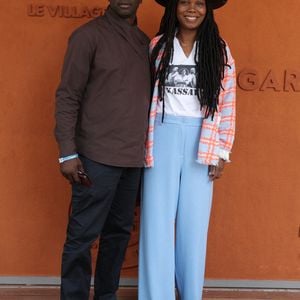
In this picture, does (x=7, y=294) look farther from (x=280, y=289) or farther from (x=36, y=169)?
(x=280, y=289)

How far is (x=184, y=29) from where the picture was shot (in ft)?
8.65

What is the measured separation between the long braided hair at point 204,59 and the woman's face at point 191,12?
0.20 ft

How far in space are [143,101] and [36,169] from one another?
39.2 inches

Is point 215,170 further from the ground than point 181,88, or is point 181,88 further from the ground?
point 181,88

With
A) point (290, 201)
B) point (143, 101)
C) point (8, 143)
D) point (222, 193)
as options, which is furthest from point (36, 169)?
point (290, 201)

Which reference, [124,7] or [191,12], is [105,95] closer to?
[124,7]

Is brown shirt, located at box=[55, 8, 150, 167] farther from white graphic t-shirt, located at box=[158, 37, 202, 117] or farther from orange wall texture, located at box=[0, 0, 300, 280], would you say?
orange wall texture, located at box=[0, 0, 300, 280]

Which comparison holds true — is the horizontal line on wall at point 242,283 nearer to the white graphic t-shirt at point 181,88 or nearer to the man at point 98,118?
the man at point 98,118

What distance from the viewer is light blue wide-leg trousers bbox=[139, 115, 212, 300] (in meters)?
2.62

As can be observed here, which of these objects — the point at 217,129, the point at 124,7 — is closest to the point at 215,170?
the point at 217,129

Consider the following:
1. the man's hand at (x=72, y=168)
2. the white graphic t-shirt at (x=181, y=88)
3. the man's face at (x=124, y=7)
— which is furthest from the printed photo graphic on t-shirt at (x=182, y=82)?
the man's hand at (x=72, y=168)

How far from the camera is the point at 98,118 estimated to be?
8.20 ft

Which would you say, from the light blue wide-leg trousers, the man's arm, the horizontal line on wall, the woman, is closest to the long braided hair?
the woman

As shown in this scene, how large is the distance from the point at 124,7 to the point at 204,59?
0.49 metres
